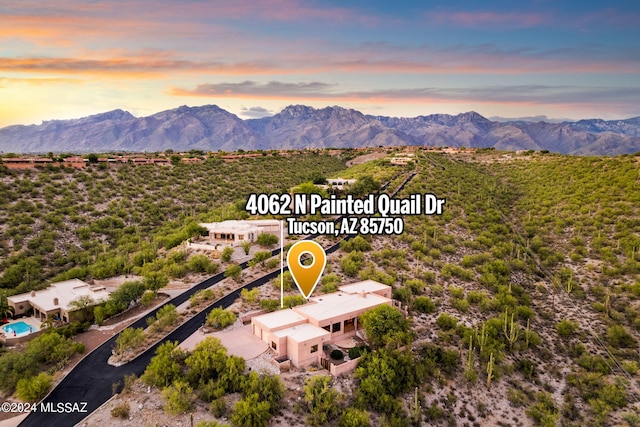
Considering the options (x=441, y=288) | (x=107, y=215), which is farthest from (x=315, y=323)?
(x=107, y=215)

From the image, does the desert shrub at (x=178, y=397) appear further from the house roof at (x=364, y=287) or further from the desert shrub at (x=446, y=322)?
the desert shrub at (x=446, y=322)

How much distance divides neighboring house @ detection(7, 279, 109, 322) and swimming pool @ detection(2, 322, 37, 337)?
1.23 metres

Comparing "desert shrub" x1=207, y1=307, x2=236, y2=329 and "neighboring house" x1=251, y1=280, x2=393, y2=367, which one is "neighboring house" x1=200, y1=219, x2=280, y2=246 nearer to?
"desert shrub" x1=207, y1=307, x2=236, y2=329

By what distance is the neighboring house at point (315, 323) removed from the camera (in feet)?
78.7

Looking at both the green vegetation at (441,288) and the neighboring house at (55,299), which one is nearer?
the green vegetation at (441,288)

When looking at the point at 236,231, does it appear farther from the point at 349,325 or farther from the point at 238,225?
the point at 349,325

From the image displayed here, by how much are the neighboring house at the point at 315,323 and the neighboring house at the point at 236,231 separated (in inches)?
679

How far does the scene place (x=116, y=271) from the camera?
3872cm

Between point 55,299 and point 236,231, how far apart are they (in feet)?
63.5

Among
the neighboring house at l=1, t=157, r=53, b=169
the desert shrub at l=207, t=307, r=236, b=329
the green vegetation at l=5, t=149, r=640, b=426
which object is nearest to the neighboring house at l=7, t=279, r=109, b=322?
the green vegetation at l=5, t=149, r=640, b=426

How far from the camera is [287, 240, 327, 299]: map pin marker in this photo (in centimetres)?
2806

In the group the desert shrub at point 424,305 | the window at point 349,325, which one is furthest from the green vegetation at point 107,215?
the desert shrub at point 424,305

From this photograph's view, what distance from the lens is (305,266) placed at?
93.5 feet

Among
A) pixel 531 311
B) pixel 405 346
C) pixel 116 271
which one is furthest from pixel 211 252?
pixel 531 311
